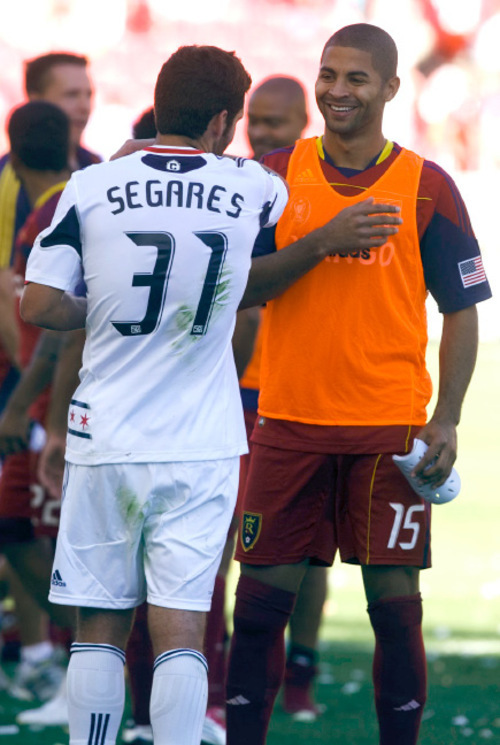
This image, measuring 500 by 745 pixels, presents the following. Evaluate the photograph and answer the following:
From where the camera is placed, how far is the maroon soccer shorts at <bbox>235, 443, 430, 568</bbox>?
371cm

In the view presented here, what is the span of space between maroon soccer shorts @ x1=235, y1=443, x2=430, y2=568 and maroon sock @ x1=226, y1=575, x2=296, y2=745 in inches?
4.1

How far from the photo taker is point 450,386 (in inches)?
147

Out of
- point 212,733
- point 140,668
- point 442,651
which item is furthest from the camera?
point 442,651

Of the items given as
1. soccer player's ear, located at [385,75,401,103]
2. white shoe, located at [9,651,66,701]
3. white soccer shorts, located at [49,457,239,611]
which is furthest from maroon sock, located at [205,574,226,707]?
soccer player's ear, located at [385,75,401,103]

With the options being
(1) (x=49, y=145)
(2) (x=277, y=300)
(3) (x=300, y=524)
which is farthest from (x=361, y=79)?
(1) (x=49, y=145)

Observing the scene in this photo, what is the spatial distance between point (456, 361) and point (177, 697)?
1.26 m

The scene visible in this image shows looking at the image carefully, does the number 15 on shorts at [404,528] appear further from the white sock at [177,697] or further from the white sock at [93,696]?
the white sock at [93,696]

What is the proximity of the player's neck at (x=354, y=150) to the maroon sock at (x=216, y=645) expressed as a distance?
164cm

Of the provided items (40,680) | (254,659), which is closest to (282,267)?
(254,659)

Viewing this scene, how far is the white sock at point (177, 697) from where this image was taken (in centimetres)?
314

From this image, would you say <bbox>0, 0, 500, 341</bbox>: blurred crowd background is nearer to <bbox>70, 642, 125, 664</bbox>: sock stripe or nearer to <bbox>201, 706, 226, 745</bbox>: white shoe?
<bbox>201, 706, 226, 745</bbox>: white shoe

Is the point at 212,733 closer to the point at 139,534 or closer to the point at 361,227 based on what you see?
the point at 139,534

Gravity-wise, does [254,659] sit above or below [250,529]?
below

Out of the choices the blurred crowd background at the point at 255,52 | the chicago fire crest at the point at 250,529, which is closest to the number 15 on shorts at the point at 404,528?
the chicago fire crest at the point at 250,529
